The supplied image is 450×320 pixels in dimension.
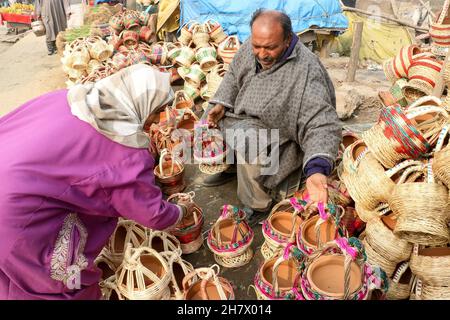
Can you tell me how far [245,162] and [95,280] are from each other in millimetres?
1291

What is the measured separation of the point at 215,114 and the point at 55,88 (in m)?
4.62

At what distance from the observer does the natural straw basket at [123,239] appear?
7.31 ft

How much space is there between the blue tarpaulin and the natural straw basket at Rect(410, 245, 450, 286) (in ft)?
15.2

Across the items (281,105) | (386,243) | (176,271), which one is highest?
(281,105)

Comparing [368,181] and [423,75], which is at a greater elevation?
[423,75]

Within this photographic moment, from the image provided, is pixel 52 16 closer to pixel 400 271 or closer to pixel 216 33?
pixel 216 33

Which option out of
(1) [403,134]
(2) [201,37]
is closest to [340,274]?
(1) [403,134]

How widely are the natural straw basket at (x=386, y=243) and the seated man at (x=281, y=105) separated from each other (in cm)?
31

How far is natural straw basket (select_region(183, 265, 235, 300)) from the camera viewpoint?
189 cm

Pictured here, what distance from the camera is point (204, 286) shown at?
6.23ft

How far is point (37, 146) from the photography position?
144 centimetres
